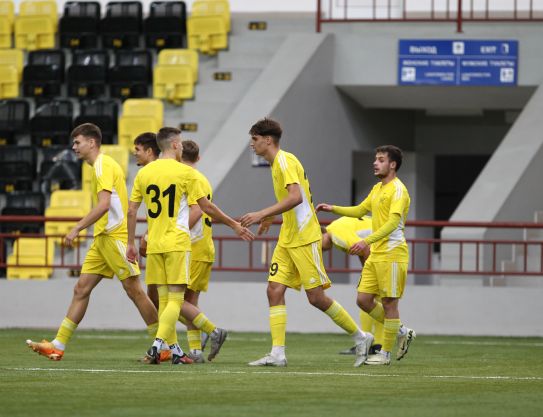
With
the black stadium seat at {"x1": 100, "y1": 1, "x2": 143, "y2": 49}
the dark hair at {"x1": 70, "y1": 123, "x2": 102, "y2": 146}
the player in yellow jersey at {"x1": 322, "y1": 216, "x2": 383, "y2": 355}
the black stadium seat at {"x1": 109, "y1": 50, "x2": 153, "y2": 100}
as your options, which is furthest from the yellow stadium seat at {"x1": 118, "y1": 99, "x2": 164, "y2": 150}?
the dark hair at {"x1": 70, "y1": 123, "x2": 102, "y2": 146}

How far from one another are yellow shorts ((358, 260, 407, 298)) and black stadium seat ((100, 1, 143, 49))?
1278 centimetres

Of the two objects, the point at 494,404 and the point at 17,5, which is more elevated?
the point at 17,5

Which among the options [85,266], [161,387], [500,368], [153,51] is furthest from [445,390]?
[153,51]

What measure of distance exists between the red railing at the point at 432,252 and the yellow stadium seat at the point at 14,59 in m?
3.73

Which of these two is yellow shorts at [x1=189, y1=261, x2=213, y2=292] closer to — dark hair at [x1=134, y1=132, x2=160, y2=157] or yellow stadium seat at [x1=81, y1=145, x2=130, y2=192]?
dark hair at [x1=134, y1=132, x2=160, y2=157]

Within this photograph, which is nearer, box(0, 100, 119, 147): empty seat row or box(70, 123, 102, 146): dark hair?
box(70, 123, 102, 146): dark hair

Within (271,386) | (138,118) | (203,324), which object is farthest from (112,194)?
(138,118)

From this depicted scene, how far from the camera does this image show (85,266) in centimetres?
1253

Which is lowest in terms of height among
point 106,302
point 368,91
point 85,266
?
point 106,302

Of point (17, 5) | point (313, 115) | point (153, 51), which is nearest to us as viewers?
point (313, 115)

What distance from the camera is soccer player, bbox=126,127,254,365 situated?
38.2 ft

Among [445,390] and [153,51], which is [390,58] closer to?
[153,51]

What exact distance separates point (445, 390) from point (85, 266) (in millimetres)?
4011

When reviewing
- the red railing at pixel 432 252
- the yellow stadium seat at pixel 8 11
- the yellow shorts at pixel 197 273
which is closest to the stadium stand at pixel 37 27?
the yellow stadium seat at pixel 8 11
